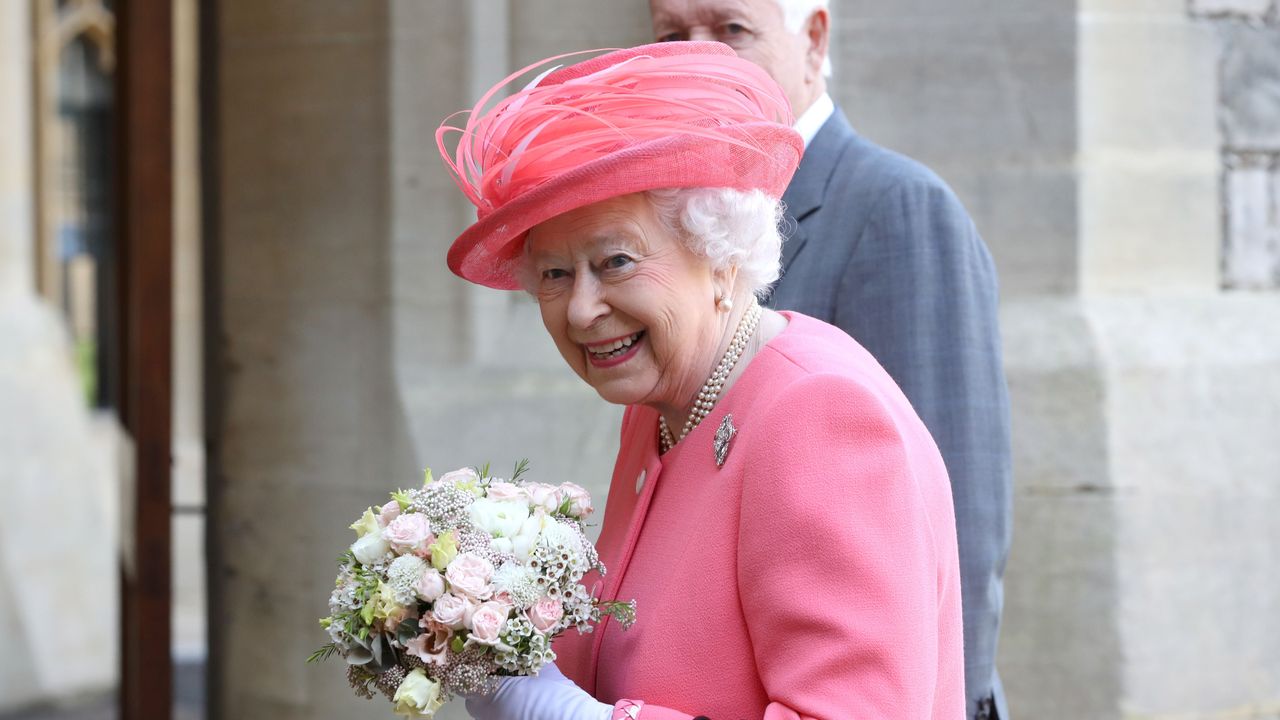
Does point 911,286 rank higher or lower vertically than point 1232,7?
lower

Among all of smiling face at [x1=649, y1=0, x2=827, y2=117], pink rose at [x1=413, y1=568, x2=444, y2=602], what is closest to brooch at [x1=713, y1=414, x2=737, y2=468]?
pink rose at [x1=413, y1=568, x2=444, y2=602]

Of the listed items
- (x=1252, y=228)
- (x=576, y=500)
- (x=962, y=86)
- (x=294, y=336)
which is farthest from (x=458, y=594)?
(x=1252, y=228)

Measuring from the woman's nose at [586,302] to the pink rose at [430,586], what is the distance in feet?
1.20

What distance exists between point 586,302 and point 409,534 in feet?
1.19

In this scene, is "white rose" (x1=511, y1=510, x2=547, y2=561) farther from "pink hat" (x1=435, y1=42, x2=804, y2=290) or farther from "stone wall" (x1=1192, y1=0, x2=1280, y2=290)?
"stone wall" (x1=1192, y1=0, x2=1280, y2=290)

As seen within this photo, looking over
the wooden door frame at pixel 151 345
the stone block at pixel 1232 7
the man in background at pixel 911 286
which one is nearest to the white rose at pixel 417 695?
the man in background at pixel 911 286

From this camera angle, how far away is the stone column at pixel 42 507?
8.62 meters

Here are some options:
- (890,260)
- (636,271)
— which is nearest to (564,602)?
(636,271)

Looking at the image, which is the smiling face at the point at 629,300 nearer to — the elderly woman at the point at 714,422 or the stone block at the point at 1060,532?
the elderly woman at the point at 714,422

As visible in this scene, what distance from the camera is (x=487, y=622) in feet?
5.73

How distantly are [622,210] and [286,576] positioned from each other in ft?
9.42

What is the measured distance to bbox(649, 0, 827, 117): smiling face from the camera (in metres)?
2.56

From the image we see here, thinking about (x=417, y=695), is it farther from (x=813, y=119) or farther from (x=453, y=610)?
(x=813, y=119)

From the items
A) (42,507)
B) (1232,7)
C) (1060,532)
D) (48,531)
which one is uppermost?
(1232,7)
